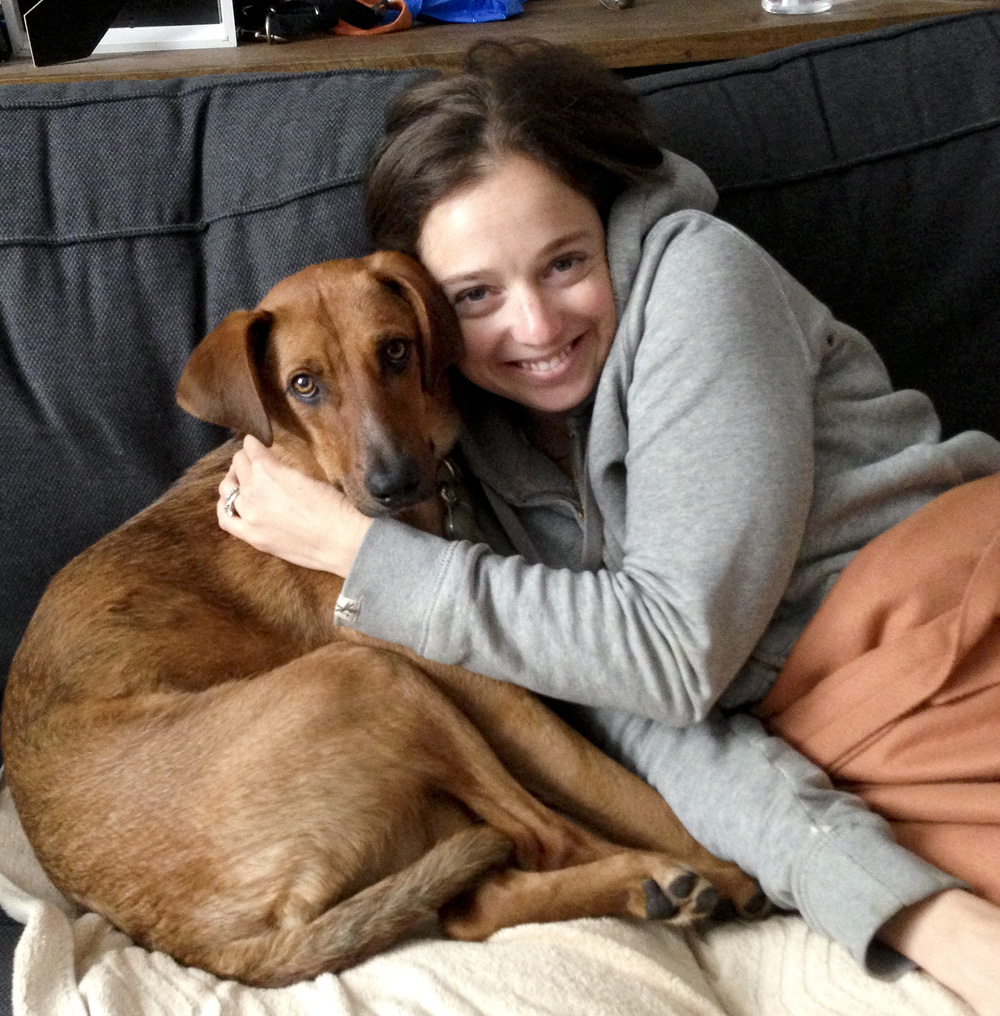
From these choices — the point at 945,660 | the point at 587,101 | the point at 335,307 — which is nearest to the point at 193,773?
the point at 335,307

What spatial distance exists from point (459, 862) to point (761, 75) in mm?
1904

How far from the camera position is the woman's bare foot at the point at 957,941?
135 centimetres

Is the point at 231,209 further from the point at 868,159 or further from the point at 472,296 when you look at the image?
the point at 868,159

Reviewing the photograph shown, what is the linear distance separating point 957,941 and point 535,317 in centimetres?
117

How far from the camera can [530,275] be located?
183 cm

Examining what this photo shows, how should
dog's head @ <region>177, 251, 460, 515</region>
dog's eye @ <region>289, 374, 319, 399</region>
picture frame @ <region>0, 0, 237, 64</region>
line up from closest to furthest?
dog's head @ <region>177, 251, 460, 515</region>, dog's eye @ <region>289, 374, 319, 399</region>, picture frame @ <region>0, 0, 237, 64</region>

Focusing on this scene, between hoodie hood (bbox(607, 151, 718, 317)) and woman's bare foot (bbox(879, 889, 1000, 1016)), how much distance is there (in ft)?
3.58

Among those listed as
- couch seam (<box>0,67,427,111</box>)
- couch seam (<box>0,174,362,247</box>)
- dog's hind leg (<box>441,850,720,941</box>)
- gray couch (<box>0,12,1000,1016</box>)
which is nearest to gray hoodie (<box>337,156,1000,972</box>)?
dog's hind leg (<box>441,850,720,941</box>)

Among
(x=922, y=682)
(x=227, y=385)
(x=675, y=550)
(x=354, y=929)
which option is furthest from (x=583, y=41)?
(x=354, y=929)

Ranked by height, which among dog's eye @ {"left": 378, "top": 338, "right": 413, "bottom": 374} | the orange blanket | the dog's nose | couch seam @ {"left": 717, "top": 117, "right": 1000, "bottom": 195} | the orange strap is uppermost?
the orange strap

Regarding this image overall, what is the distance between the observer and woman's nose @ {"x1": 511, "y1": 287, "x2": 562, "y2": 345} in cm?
181

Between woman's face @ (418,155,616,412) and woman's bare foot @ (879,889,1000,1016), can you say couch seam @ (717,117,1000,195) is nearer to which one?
woman's face @ (418,155,616,412)

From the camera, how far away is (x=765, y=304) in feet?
5.60

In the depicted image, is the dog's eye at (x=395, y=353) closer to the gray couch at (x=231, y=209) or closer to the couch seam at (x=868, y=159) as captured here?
the gray couch at (x=231, y=209)
